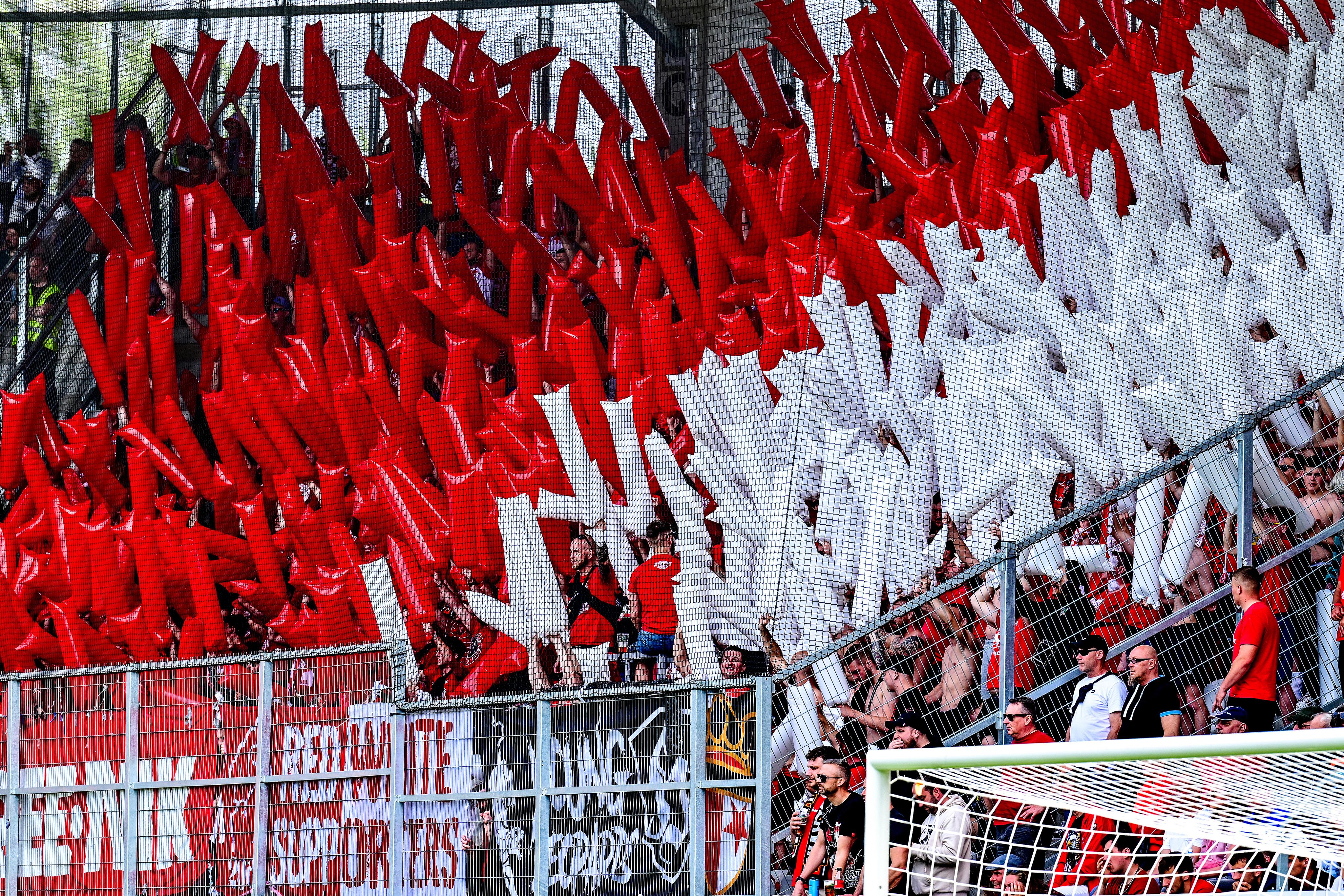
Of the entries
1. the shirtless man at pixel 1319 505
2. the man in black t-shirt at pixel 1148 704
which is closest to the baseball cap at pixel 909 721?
the man in black t-shirt at pixel 1148 704

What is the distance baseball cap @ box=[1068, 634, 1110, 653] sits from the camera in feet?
16.3

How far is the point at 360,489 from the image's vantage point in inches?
308

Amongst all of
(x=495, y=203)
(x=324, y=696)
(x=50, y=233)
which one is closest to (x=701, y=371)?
(x=495, y=203)

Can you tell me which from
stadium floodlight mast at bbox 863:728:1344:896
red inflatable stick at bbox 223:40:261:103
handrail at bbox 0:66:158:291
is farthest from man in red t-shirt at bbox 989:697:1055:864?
handrail at bbox 0:66:158:291

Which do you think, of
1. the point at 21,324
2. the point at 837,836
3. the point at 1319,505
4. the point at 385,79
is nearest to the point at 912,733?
the point at 837,836

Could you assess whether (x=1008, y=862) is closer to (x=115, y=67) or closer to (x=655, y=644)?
(x=655, y=644)

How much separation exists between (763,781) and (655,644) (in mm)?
1601

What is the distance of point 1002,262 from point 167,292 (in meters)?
4.52

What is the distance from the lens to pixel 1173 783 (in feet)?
9.87

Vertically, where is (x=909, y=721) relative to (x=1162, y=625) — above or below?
below

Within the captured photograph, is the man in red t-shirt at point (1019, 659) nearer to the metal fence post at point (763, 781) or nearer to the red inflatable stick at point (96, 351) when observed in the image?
the metal fence post at point (763, 781)

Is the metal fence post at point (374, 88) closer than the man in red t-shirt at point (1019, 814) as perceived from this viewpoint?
No

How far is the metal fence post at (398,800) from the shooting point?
18.7 feet

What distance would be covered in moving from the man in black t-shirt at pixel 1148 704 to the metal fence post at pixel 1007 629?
448mm
